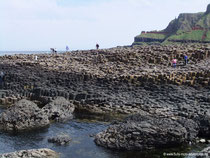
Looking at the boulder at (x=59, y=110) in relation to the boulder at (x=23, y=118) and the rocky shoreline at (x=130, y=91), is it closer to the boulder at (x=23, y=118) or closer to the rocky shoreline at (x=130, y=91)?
the rocky shoreline at (x=130, y=91)

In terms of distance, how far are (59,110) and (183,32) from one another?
97628mm

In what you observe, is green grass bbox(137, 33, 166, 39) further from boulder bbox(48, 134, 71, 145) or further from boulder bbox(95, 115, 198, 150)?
boulder bbox(48, 134, 71, 145)

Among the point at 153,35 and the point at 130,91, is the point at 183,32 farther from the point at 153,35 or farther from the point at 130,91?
the point at 130,91

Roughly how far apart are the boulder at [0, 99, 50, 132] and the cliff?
88828 millimetres

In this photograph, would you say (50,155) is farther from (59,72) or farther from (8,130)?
(59,72)

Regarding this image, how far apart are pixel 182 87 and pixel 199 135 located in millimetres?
10984

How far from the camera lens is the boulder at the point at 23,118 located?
21141mm

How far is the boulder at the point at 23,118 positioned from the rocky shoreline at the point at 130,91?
2.75 feet

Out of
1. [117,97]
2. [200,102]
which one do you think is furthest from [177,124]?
[117,97]

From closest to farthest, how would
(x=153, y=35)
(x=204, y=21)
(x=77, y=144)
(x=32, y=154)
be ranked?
(x=32, y=154), (x=77, y=144), (x=204, y=21), (x=153, y=35)

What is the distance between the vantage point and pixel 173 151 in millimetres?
16703

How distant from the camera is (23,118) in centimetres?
2144

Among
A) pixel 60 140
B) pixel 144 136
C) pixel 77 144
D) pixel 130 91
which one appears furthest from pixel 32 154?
A: pixel 130 91

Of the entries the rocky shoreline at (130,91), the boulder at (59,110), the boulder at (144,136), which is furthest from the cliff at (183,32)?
the boulder at (144,136)
